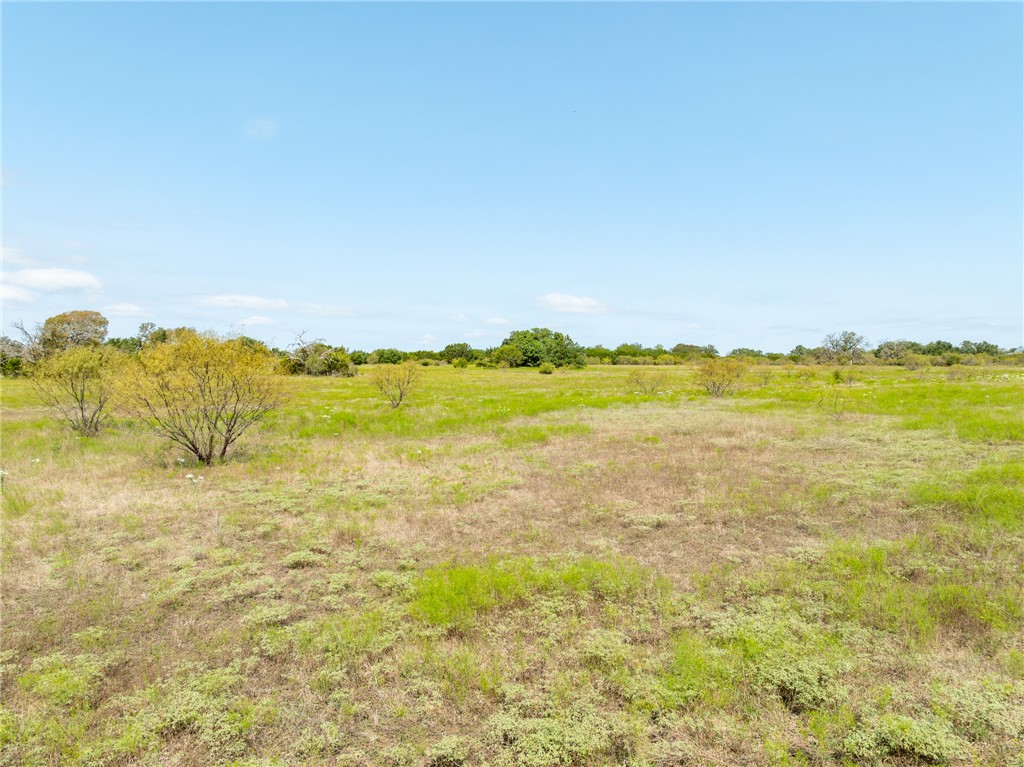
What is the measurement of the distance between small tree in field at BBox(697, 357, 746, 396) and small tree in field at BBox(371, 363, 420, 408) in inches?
780

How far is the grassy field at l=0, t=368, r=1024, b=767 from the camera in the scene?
4.12m

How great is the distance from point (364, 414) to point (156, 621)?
17.6 metres

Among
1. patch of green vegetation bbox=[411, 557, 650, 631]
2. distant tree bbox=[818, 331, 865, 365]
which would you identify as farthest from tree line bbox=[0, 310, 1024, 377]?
patch of green vegetation bbox=[411, 557, 650, 631]

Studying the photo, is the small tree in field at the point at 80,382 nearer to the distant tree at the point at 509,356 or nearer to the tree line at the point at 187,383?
the tree line at the point at 187,383

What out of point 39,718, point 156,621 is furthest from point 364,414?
point 39,718

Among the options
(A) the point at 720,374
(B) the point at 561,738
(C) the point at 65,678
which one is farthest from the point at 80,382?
(A) the point at 720,374

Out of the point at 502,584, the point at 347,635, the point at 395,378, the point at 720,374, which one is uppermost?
the point at 720,374

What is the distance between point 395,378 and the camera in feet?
95.7

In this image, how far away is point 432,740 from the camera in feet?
13.5

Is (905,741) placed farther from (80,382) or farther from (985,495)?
(80,382)

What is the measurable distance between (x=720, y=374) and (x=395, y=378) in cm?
2164

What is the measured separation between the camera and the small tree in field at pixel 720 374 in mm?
32844

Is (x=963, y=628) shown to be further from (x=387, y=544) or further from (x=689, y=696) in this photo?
(x=387, y=544)

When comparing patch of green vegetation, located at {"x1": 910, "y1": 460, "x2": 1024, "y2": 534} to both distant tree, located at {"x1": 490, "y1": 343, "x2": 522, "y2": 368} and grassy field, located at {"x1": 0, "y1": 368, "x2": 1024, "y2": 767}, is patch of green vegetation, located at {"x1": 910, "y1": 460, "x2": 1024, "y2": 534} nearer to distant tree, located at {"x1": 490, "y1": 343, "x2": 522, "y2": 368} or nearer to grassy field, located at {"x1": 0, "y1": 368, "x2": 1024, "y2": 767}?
grassy field, located at {"x1": 0, "y1": 368, "x2": 1024, "y2": 767}
